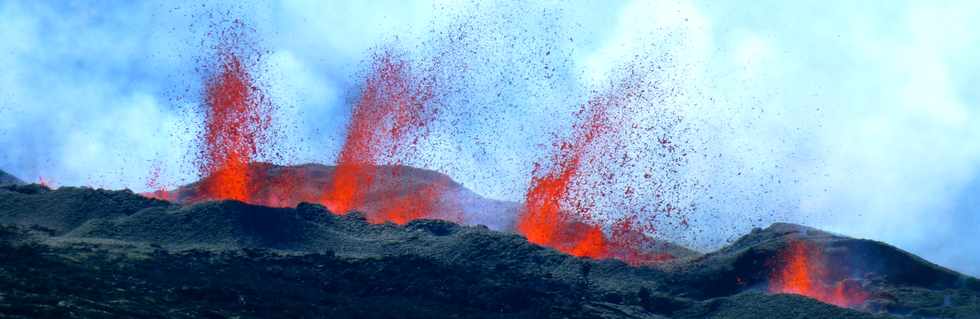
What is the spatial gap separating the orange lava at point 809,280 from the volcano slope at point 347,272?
45 centimetres

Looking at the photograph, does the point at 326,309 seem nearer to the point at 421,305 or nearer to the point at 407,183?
the point at 421,305

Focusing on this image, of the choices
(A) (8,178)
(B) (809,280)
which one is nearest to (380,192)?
(A) (8,178)

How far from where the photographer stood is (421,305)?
93.9 feet

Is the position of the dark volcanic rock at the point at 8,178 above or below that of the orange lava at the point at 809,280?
above

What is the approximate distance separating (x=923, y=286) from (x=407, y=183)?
93.6 feet

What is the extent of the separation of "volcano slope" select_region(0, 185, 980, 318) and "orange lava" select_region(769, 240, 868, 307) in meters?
0.45

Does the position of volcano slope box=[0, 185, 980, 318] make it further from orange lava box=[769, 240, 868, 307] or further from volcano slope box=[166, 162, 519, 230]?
volcano slope box=[166, 162, 519, 230]

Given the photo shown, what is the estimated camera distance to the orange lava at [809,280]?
36.6 meters

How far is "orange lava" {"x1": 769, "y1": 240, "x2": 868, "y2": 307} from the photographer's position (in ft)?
120

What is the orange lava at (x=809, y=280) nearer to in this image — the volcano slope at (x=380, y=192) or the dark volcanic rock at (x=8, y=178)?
the volcano slope at (x=380, y=192)

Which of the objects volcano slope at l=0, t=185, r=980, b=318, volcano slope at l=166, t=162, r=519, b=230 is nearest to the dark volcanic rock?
volcano slope at l=166, t=162, r=519, b=230

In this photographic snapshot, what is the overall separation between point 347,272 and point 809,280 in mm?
18360

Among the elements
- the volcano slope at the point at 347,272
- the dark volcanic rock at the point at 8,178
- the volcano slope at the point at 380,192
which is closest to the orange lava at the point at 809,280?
the volcano slope at the point at 347,272

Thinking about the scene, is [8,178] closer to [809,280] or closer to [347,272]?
[347,272]
